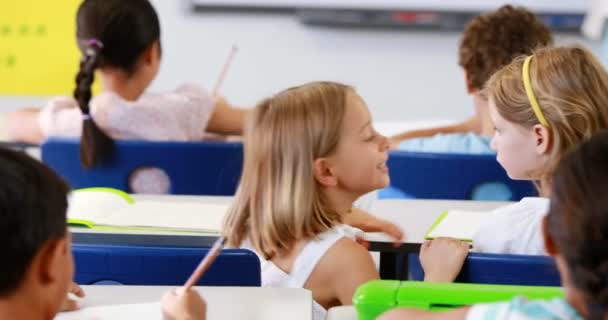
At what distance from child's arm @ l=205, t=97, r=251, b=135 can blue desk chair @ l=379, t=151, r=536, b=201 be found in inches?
26.5

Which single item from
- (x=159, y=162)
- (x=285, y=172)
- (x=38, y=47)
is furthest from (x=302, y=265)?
(x=38, y=47)

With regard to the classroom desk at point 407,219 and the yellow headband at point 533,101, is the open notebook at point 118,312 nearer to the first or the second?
the classroom desk at point 407,219

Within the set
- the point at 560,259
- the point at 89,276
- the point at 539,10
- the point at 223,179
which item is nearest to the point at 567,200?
the point at 560,259

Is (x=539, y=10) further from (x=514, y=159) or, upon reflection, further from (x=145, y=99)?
(x=514, y=159)

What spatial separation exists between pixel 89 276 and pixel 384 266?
2.10 feet

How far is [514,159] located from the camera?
1.98 m

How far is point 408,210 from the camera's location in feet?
7.43

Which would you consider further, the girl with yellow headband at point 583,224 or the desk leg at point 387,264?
the desk leg at point 387,264

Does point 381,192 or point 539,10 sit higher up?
point 539,10

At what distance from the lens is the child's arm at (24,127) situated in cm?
299

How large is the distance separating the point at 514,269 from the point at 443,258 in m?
0.22

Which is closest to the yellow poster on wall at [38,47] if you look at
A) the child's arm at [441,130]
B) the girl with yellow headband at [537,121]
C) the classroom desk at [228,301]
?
the child's arm at [441,130]

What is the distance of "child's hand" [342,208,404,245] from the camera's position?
6.70 feet

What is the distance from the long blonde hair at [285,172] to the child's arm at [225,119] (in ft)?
3.50
